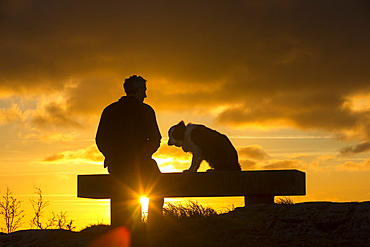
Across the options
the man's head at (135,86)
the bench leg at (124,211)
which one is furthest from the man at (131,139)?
the bench leg at (124,211)

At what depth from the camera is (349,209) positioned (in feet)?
23.5

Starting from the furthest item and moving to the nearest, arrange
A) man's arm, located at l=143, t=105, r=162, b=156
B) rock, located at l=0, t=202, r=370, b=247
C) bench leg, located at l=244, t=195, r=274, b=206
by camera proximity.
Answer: man's arm, located at l=143, t=105, r=162, b=156
bench leg, located at l=244, t=195, r=274, b=206
rock, located at l=0, t=202, r=370, b=247

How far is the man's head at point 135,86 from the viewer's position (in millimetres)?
8508

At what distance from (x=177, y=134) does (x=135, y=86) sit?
2.97 metres

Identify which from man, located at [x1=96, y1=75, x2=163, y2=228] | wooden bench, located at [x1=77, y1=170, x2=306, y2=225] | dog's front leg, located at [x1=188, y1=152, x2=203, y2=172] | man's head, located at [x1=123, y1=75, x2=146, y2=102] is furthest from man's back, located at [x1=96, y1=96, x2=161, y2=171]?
dog's front leg, located at [x1=188, y1=152, x2=203, y2=172]

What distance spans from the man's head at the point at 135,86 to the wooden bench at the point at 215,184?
1.57 metres

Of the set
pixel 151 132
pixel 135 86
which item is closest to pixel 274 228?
pixel 151 132

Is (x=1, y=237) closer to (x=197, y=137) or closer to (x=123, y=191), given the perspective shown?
(x=123, y=191)

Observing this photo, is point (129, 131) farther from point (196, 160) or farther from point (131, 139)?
point (196, 160)

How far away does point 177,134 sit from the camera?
37.0 ft

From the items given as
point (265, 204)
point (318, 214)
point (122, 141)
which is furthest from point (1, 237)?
point (318, 214)

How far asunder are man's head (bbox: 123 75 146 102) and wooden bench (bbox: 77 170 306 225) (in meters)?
1.57

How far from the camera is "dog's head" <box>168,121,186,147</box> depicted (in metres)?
11.2

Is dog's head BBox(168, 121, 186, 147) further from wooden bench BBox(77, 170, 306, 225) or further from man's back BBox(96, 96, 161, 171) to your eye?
wooden bench BBox(77, 170, 306, 225)
